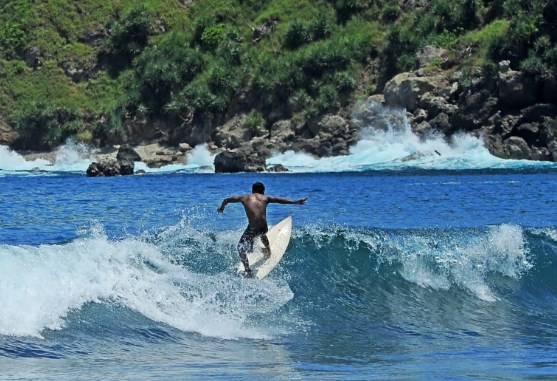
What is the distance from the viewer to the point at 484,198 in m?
35.8

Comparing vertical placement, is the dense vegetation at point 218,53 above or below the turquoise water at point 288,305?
above

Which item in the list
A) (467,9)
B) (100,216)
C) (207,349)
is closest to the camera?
(207,349)

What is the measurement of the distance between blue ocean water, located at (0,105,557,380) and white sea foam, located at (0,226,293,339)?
0.03 metres

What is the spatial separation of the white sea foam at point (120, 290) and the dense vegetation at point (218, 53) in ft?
158

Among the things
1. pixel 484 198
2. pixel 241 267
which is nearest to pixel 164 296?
pixel 241 267

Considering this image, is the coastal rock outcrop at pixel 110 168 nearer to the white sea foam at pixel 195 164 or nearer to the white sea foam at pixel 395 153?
the white sea foam at pixel 195 164

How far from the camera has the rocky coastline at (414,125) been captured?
61.7 metres

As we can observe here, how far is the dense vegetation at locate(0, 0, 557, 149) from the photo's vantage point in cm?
7406

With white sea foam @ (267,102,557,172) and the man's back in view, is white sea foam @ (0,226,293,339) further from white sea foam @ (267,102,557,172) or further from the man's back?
white sea foam @ (267,102,557,172)

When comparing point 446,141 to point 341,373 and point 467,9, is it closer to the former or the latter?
point 467,9

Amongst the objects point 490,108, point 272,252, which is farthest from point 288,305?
point 490,108

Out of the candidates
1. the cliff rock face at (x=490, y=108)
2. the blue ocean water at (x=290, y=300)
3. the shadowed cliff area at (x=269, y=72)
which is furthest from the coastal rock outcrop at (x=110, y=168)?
the blue ocean water at (x=290, y=300)

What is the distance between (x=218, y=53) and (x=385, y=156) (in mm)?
20191

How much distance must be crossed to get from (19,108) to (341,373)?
76736 mm
